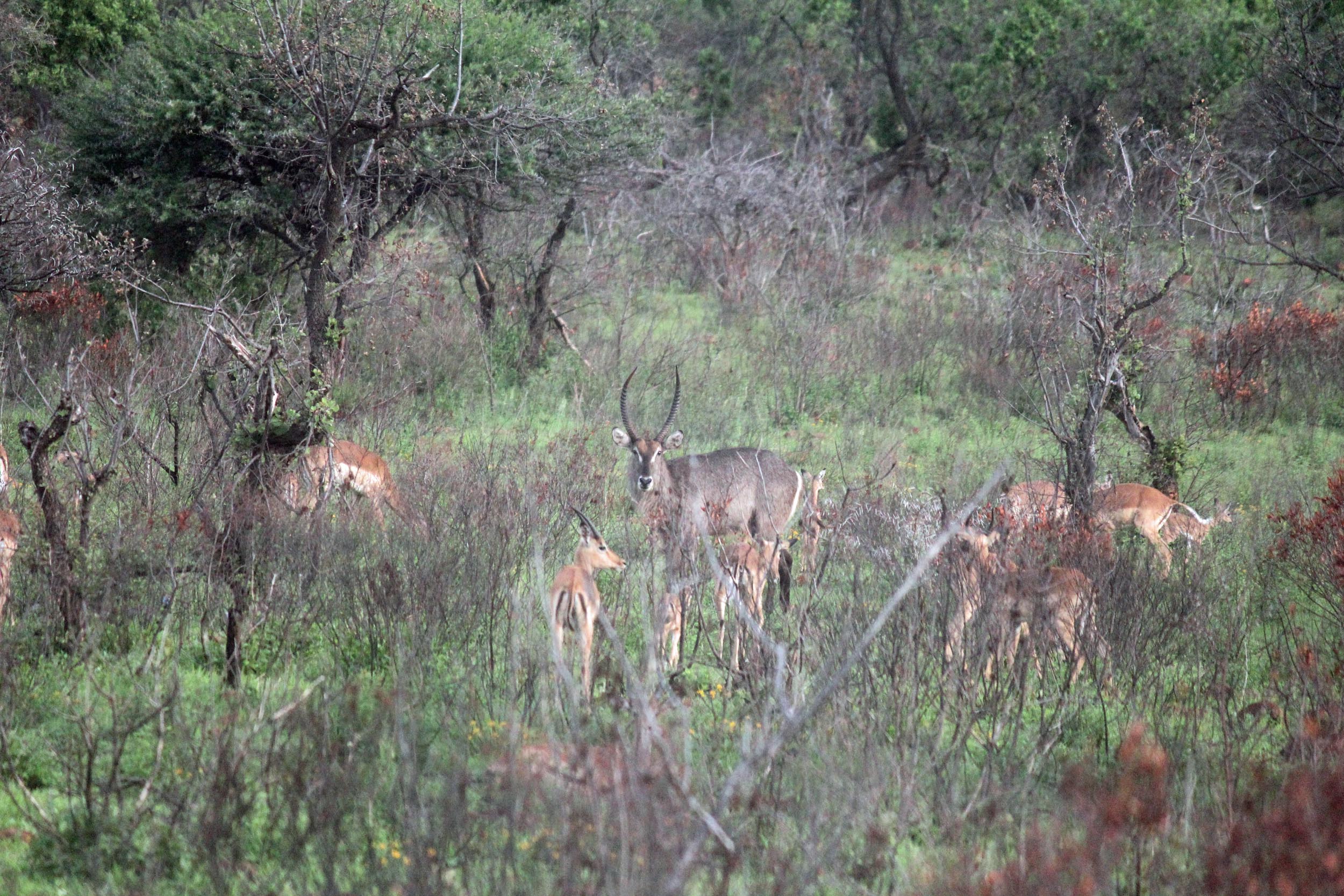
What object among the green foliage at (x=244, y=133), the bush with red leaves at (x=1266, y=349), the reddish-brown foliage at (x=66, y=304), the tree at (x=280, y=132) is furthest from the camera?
the bush with red leaves at (x=1266, y=349)

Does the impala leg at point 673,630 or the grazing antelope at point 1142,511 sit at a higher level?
the grazing antelope at point 1142,511

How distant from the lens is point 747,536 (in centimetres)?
905

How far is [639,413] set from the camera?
13625mm

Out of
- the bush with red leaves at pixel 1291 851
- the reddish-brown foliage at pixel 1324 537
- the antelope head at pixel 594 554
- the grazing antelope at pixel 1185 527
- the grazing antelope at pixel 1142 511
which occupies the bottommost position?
the grazing antelope at pixel 1185 527

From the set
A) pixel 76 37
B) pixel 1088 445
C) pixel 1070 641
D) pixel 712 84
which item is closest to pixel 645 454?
pixel 1088 445

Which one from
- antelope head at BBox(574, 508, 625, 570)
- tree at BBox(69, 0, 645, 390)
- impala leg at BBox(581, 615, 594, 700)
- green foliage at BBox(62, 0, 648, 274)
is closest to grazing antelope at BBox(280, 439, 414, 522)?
antelope head at BBox(574, 508, 625, 570)

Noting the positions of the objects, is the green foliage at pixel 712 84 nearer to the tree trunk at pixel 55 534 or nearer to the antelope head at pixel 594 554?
the antelope head at pixel 594 554

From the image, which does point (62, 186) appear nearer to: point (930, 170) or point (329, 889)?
point (329, 889)

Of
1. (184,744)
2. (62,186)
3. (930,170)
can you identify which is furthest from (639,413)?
(930,170)

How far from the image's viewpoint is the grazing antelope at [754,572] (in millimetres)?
6867

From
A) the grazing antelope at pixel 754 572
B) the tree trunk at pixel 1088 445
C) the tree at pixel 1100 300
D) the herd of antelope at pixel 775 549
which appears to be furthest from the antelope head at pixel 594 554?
the tree trunk at pixel 1088 445

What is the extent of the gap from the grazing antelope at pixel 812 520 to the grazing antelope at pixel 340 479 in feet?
9.13

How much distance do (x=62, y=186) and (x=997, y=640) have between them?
8.86m

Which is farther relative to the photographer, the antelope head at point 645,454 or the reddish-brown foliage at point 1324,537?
the antelope head at point 645,454
